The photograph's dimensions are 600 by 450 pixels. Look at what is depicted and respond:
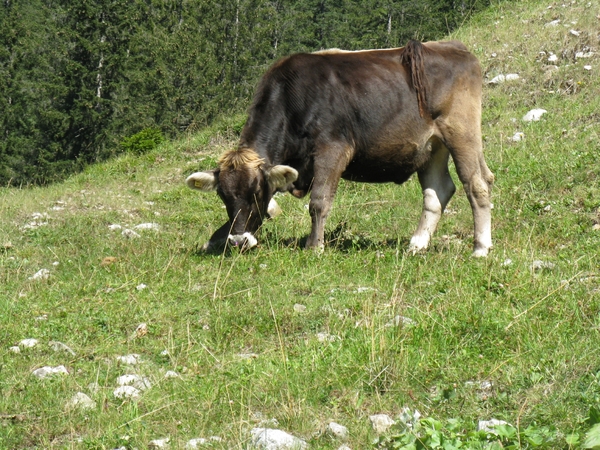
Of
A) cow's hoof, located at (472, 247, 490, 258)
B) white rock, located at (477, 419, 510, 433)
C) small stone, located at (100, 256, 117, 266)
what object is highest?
white rock, located at (477, 419, 510, 433)

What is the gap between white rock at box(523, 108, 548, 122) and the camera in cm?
1468

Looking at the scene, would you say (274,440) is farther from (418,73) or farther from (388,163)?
(418,73)

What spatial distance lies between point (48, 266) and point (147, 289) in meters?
1.93

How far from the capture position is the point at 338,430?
4.88 meters

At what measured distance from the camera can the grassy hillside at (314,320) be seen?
202 inches

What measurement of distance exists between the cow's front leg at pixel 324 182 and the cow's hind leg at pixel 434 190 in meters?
1.24

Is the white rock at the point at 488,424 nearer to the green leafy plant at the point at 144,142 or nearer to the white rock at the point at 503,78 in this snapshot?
the white rock at the point at 503,78

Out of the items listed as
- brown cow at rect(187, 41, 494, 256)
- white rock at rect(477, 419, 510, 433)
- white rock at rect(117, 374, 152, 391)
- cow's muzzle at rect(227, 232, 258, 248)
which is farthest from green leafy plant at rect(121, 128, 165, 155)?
white rock at rect(477, 419, 510, 433)

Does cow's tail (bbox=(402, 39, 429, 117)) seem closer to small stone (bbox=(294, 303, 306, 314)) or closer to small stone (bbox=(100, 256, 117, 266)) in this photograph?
small stone (bbox=(294, 303, 306, 314))

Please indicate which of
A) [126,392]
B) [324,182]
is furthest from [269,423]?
[324,182]

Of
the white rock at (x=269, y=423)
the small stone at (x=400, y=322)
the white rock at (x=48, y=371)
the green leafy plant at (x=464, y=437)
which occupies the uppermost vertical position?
the green leafy plant at (x=464, y=437)

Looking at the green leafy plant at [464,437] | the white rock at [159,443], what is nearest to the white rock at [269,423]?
the white rock at [159,443]

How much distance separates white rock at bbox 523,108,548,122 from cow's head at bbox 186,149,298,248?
6847mm

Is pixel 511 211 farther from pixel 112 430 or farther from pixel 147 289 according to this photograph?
pixel 112 430
